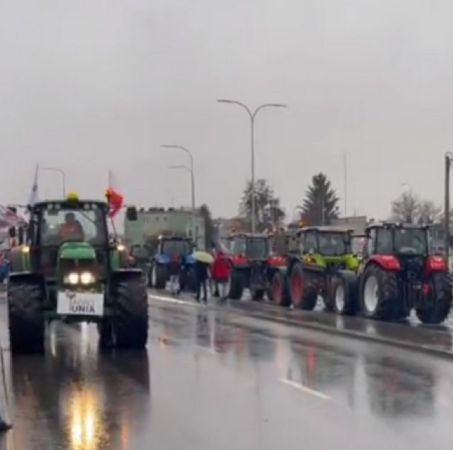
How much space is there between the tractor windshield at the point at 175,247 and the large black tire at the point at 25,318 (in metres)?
27.4

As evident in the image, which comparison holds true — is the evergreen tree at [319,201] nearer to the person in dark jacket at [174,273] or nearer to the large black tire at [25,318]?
the person in dark jacket at [174,273]

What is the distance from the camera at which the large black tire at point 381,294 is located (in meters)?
25.4

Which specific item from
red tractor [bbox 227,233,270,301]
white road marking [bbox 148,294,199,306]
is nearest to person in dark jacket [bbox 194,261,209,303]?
white road marking [bbox 148,294,199,306]

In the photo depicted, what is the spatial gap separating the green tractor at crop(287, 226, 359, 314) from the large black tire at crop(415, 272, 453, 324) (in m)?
2.69

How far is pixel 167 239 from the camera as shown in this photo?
47125mm

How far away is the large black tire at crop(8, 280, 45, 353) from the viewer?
18.8m

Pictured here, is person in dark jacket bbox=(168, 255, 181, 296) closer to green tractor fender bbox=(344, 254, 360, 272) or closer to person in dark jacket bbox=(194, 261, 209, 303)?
person in dark jacket bbox=(194, 261, 209, 303)

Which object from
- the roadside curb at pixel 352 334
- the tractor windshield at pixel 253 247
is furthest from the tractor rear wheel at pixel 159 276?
the roadside curb at pixel 352 334

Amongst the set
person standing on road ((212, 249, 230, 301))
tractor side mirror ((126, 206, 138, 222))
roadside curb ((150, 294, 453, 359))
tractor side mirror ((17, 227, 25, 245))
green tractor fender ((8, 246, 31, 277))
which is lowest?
roadside curb ((150, 294, 453, 359))

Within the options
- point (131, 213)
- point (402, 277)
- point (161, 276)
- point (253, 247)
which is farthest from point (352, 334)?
point (161, 276)

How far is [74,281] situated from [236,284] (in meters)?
17.8

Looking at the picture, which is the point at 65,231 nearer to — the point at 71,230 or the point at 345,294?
the point at 71,230

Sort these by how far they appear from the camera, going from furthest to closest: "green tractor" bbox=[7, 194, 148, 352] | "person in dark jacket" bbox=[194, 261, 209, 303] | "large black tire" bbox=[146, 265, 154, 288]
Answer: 1. "large black tire" bbox=[146, 265, 154, 288]
2. "person in dark jacket" bbox=[194, 261, 209, 303]
3. "green tractor" bbox=[7, 194, 148, 352]

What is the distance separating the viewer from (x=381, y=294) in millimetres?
25406
